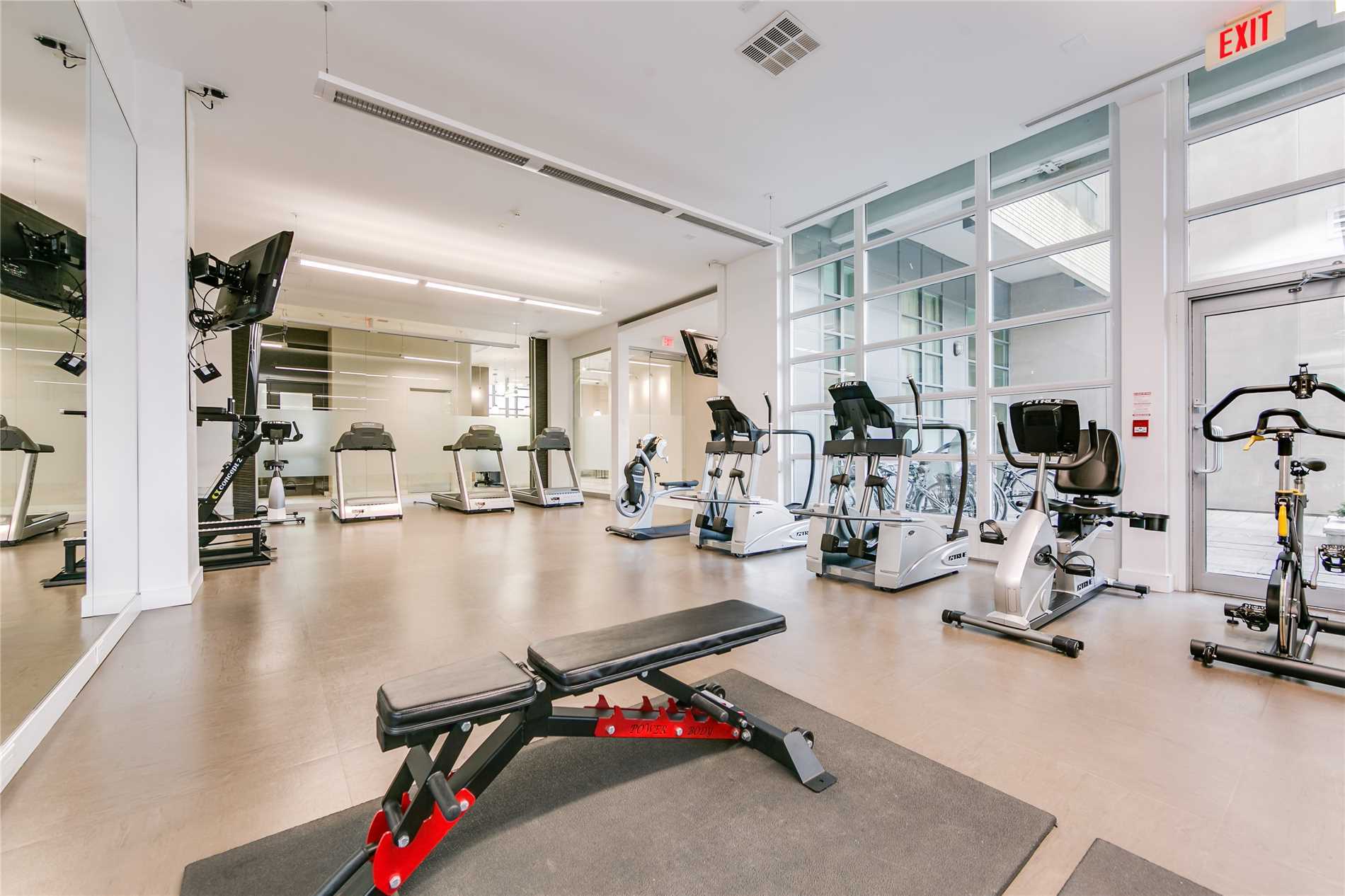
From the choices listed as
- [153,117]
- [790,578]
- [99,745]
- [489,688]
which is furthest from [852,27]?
[99,745]

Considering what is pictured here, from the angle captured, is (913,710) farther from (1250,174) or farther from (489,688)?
(1250,174)

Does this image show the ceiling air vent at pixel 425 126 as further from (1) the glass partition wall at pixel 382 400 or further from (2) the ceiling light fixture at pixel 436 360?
(2) the ceiling light fixture at pixel 436 360

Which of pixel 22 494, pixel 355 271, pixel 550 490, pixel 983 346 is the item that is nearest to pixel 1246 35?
pixel 983 346

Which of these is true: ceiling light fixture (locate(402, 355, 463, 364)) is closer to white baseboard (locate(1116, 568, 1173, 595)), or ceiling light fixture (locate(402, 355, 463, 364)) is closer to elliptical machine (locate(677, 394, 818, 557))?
elliptical machine (locate(677, 394, 818, 557))

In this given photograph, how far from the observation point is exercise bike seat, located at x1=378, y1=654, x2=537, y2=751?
4.23ft

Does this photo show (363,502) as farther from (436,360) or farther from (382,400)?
(436,360)

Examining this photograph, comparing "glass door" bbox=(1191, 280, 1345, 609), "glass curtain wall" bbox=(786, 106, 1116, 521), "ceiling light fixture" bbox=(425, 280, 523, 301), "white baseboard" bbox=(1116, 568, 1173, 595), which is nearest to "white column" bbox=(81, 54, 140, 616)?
"ceiling light fixture" bbox=(425, 280, 523, 301)

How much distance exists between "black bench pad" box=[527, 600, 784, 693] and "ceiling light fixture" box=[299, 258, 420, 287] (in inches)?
273

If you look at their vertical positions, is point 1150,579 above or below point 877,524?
below

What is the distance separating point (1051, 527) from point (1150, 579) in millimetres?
1493

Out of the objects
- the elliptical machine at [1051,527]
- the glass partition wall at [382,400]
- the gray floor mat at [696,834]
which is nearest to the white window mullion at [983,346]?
the elliptical machine at [1051,527]

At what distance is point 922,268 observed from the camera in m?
5.96

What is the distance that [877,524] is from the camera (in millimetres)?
4816

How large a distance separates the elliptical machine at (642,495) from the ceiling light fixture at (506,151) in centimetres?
254
